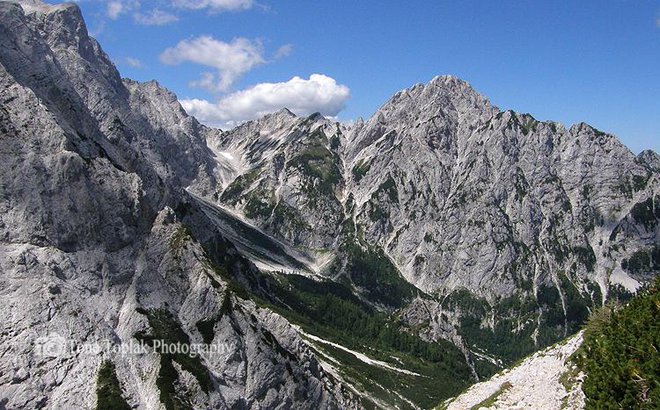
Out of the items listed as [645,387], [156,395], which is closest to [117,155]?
[156,395]

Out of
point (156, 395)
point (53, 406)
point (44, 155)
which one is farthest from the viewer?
point (44, 155)

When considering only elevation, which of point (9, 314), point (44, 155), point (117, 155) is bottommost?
point (9, 314)

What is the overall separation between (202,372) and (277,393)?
59.0 ft

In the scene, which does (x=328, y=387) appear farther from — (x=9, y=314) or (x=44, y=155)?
(x=44, y=155)

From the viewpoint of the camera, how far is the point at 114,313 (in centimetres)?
10669

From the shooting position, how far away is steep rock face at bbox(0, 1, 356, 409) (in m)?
92.4

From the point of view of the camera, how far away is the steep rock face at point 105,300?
92.4m

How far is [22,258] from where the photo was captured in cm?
9844

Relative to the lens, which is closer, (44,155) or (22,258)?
(22,258)

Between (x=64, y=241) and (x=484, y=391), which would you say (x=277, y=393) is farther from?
(x=484, y=391)

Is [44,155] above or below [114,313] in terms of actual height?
above

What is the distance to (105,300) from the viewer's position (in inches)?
4225

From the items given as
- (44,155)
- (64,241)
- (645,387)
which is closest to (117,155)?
(44,155)

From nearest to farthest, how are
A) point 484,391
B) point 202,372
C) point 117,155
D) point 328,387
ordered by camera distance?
point 484,391
point 202,372
point 328,387
point 117,155
